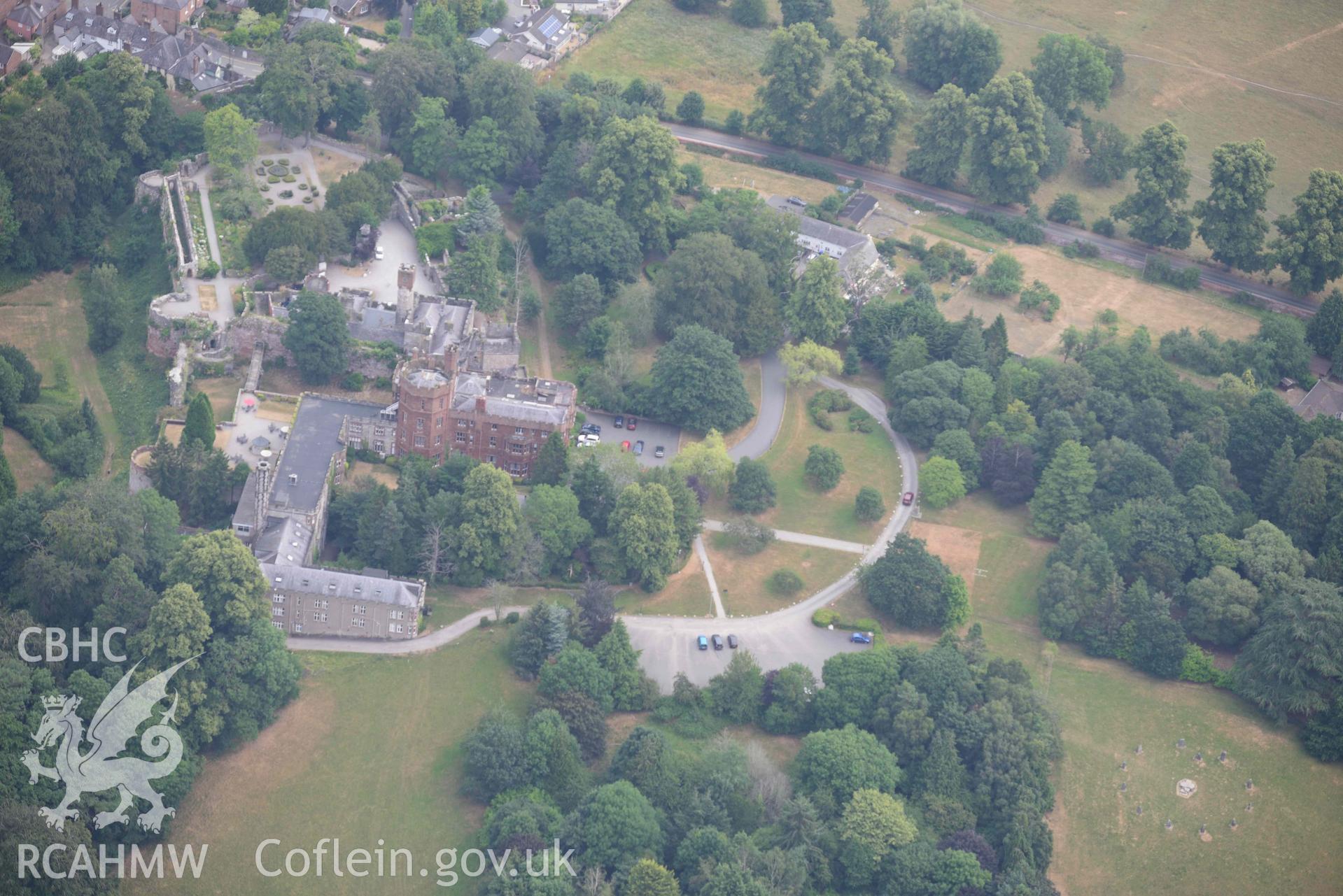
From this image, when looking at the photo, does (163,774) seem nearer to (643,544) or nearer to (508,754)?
(508,754)

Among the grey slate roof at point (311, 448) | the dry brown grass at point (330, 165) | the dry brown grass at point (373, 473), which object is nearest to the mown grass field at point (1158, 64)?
the dry brown grass at point (330, 165)

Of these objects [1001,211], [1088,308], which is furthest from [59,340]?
[1088,308]

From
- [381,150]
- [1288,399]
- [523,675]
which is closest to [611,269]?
[381,150]

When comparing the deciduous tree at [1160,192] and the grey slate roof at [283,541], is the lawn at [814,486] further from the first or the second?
the deciduous tree at [1160,192]

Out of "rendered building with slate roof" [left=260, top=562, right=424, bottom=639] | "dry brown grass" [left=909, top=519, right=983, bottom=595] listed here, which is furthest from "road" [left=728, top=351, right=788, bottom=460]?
"rendered building with slate roof" [left=260, top=562, right=424, bottom=639]

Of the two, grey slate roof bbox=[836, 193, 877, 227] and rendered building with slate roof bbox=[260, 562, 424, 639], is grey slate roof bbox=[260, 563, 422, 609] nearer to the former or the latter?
rendered building with slate roof bbox=[260, 562, 424, 639]

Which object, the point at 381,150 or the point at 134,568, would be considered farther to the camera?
the point at 381,150
